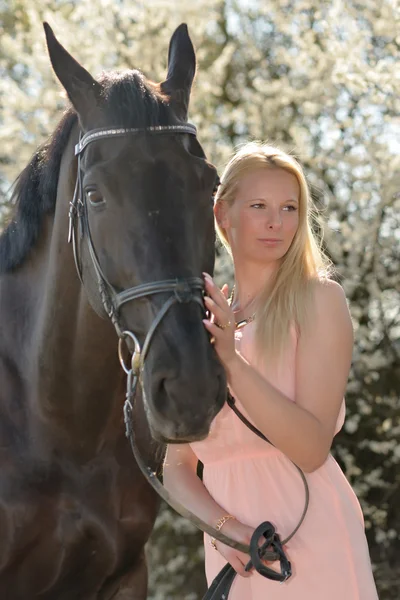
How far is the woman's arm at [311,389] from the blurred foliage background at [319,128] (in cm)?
418

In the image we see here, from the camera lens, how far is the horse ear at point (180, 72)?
2.60 meters

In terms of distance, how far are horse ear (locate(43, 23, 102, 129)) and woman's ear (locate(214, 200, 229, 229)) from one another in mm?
523

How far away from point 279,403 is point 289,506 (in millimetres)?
334

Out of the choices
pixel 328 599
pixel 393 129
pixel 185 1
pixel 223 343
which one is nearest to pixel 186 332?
pixel 223 343

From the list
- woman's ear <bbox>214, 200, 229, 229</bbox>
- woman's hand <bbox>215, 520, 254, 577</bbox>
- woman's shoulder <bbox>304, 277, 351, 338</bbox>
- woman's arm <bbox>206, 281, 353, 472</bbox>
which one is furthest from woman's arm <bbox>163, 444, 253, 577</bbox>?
woman's ear <bbox>214, 200, 229, 229</bbox>

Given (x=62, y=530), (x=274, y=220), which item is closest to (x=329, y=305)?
(x=274, y=220)

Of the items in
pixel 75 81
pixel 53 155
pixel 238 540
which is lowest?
pixel 238 540

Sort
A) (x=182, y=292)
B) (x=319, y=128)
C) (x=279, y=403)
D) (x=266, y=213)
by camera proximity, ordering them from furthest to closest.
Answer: (x=319, y=128) → (x=266, y=213) → (x=279, y=403) → (x=182, y=292)

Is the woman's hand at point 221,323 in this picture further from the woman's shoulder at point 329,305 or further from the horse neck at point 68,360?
the horse neck at point 68,360

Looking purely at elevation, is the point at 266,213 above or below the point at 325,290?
above

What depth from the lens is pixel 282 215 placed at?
2.66m

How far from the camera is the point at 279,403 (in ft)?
7.64

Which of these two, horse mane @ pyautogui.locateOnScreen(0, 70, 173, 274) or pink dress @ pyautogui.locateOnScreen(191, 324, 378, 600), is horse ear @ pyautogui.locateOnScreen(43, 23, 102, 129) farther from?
pink dress @ pyautogui.locateOnScreen(191, 324, 378, 600)

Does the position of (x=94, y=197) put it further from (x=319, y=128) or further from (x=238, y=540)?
(x=319, y=128)
